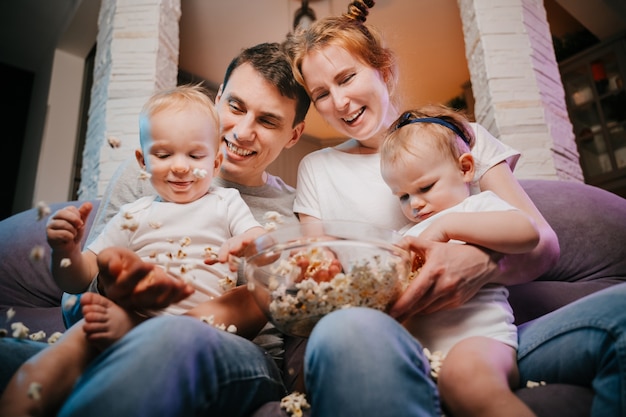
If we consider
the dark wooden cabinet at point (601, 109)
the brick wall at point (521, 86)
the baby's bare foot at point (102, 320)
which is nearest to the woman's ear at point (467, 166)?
the baby's bare foot at point (102, 320)

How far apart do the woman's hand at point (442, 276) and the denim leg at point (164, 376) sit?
12.1 inches

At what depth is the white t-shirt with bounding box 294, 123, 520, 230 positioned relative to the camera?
1.22m

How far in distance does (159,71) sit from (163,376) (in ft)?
8.45

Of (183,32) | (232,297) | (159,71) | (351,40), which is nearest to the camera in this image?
(232,297)

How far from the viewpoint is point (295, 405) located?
2.35 ft

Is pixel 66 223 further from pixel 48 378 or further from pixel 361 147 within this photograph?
pixel 361 147

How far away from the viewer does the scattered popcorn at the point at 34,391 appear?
60 cm

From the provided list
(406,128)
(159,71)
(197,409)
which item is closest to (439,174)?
(406,128)

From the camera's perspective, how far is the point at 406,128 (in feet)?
3.87

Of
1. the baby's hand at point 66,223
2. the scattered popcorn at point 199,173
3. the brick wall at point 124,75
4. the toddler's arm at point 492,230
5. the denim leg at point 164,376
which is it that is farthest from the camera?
the brick wall at point 124,75

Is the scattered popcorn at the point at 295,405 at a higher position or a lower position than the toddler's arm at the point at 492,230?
lower

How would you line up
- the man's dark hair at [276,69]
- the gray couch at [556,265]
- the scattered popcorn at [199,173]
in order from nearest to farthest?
1. the scattered popcorn at [199,173]
2. the gray couch at [556,265]
3. the man's dark hair at [276,69]

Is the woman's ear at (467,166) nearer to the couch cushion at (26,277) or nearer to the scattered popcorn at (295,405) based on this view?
the scattered popcorn at (295,405)

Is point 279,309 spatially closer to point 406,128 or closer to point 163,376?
point 163,376
